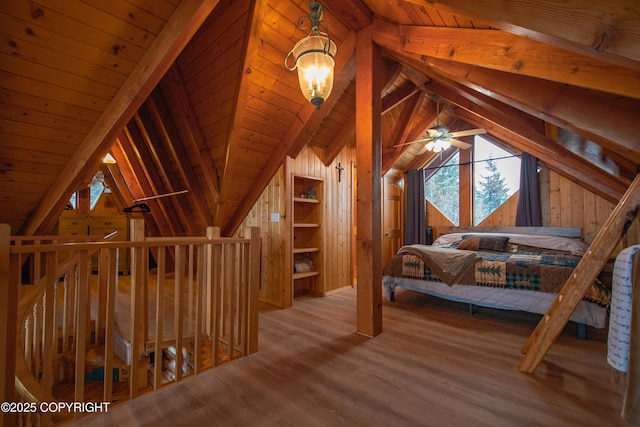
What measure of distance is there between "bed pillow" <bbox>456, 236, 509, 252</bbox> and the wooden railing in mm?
3642

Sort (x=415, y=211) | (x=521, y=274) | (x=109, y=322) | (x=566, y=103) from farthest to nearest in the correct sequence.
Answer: (x=415, y=211) → (x=521, y=274) → (x=566, y=103) → (x=109, y=322)

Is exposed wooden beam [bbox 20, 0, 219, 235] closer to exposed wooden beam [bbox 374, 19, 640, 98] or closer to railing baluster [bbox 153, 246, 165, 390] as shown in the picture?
railing baluster [bbox 153, 246, 165, 390]

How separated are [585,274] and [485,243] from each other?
269 cm

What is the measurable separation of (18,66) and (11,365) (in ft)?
6.13

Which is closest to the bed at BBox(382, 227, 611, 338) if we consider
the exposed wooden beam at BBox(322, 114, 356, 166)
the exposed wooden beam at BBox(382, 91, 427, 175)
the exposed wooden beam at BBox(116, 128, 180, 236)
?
the exposed wooden beam at BBox(322, 114, 356, 166)

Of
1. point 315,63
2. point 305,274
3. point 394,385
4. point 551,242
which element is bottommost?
point 394,385

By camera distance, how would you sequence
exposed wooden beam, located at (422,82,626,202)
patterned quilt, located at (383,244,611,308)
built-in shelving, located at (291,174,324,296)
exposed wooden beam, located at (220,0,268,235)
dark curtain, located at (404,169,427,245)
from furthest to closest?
dark curtain, located at (404,169,427,245), built-in shelving, located at (291,174,324,296), exposed wooden beam, located at (422,82,626,202), patterned quilt, located at (383,244,611,308), exposed wooden beam, located at (220,0,268,235)

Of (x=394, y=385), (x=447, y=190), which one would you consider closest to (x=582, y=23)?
(x=394, y=385)

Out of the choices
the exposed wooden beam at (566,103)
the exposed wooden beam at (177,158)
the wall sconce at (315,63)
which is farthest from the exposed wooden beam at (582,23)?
the exposed wooden beam at (177,158)

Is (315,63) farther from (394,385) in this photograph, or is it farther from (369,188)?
(394,385)

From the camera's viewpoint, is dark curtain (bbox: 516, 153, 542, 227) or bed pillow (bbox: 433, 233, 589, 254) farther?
dark curtain (bbox: 516, 153, 542, 227)

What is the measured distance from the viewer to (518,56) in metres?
1.59

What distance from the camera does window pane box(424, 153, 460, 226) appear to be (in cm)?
569

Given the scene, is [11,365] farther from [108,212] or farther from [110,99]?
[108,212]
